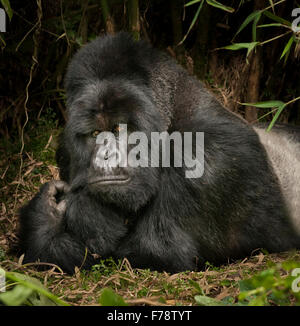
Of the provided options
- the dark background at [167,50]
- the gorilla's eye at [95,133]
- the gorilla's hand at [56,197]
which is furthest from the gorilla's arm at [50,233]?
the dark background at [167,50]

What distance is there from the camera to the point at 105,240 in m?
3.21

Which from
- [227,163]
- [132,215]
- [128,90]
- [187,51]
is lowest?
[132,215]

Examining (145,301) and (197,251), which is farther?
(197,251)

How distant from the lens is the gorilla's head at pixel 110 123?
3055 mm

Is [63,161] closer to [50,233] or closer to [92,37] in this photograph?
[50,233]

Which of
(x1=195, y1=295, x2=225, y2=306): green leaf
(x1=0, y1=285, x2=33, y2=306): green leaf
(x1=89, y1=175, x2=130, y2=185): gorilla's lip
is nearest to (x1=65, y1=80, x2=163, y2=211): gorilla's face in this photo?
(x1=89, y1=175, x2=130, y2=185): gorilla's lip

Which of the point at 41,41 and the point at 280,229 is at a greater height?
the point at 41,41

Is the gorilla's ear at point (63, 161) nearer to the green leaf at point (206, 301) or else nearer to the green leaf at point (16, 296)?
the green leaf at point (206, 301)

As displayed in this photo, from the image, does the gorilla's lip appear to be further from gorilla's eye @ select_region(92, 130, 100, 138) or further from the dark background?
the dark background

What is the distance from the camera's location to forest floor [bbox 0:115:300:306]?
5.82 feet

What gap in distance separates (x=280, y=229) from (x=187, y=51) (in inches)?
96.9

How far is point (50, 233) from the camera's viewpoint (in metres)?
3.40
